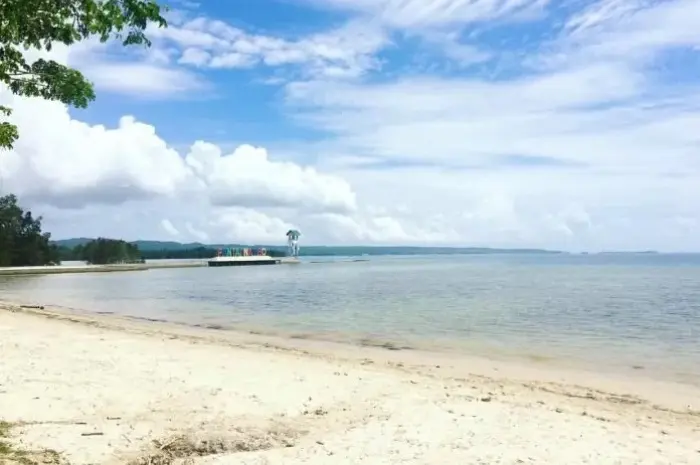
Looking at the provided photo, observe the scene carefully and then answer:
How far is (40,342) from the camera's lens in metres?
19.8

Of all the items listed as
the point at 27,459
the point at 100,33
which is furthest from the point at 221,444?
the point at 100,33

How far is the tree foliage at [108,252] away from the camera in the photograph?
15712cm

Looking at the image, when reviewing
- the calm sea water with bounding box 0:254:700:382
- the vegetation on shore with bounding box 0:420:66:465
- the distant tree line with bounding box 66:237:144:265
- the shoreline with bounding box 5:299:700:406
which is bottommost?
the calm sea water with bounding box 0:254:700:382

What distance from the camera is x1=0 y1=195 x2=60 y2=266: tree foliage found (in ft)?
396

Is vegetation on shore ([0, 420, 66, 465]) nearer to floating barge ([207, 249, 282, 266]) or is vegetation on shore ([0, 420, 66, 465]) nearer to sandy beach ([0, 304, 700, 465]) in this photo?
sandy beach ([0, 304, 700, 465])

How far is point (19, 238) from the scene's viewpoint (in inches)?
4921

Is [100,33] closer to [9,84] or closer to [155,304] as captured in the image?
[9,84]

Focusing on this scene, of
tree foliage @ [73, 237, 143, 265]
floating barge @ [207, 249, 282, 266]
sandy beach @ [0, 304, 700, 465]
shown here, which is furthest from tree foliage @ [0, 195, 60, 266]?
sandy beach @ [0, 304, 700, 465]

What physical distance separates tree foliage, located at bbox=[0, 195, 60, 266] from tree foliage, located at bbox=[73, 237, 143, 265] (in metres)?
24.5

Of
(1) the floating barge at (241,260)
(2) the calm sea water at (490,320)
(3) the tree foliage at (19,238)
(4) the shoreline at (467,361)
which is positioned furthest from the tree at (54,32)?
(1) the floating barge at (241,260)

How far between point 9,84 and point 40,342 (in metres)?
15.4

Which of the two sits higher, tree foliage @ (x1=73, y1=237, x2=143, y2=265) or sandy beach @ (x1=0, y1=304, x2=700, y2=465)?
tree foliage @ (x1=73, y1=237, x2=143, y2=265)

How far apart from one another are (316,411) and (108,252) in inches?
6211

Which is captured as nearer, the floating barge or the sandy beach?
the sandy beach
